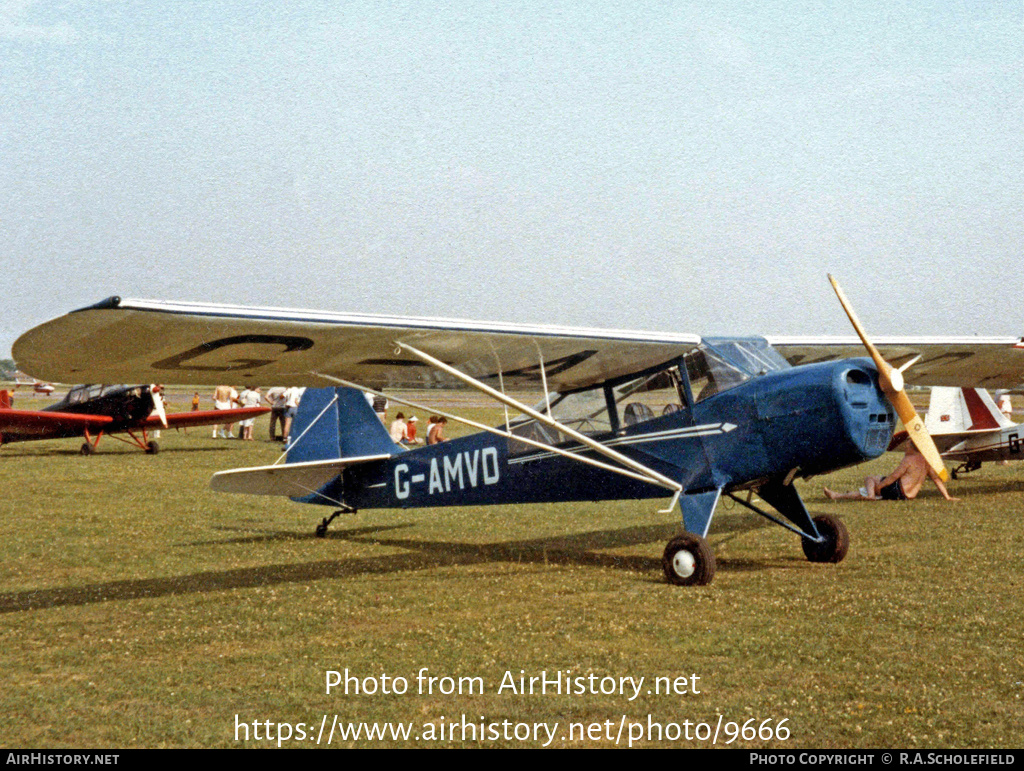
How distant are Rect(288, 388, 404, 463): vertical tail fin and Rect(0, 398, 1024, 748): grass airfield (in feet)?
3.47

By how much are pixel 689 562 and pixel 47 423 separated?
2075cm

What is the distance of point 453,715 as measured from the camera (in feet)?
15.9

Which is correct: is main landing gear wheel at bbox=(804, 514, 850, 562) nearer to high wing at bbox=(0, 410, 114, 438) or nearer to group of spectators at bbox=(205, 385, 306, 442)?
group of spectators at bbox=(205, 385, 306, 442)

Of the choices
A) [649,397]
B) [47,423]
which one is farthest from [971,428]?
[47,423]

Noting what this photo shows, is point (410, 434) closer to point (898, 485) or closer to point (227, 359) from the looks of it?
point (898, 485)

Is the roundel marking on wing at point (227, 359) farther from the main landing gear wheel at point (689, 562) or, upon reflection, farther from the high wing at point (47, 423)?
the high wing at point (47, 423)

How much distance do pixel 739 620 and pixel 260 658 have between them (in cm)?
336

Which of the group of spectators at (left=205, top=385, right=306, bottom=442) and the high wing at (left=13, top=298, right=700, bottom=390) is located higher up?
the group of spectators at (left=205, top=385, right=306, bottom=442)

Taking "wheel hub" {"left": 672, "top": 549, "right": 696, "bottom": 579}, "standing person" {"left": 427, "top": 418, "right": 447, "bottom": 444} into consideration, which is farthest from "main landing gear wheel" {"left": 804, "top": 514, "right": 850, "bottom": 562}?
"standing person" {"left": 427, "top": 418, "right": 447, "bottom": 444}

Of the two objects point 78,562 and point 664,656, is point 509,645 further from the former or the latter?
point 78,562

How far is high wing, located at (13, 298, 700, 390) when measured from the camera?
20.4ft

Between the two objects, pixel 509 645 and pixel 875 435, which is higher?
pixel 875 435

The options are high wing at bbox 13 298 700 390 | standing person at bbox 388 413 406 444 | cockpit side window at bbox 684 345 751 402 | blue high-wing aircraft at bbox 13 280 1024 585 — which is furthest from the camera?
standing person at bbox 388 413 406 444
